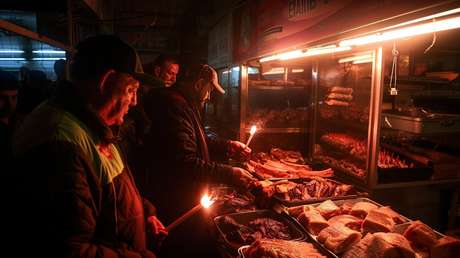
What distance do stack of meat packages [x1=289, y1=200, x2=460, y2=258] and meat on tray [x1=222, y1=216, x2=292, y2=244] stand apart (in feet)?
0.56

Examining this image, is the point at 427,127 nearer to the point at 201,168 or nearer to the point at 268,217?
the point at 268,217

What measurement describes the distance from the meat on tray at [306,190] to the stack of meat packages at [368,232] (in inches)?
10.4

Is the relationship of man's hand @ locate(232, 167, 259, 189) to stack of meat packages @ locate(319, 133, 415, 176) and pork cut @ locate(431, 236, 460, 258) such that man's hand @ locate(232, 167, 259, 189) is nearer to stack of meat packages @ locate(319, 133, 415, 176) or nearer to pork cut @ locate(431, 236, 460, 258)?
stack of meat packages @ locate(319, 133, 415, 176)

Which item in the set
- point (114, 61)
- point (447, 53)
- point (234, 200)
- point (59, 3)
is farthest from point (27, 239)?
point (447, 53)

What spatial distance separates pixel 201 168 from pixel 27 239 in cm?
181

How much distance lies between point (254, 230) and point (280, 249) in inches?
18.0

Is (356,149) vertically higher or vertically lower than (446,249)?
higher

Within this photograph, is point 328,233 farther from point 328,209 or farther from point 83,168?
point 83,168

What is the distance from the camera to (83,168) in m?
1.47

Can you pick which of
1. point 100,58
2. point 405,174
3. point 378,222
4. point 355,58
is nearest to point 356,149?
point 405,174

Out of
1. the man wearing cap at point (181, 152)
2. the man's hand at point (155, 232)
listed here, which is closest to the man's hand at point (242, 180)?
the man wearing cap at point (181, 152)

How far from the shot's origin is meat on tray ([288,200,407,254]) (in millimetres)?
2104

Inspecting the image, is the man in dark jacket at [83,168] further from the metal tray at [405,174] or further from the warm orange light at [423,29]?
the metal tray at [405,174]

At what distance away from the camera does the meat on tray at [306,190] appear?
2.98m
